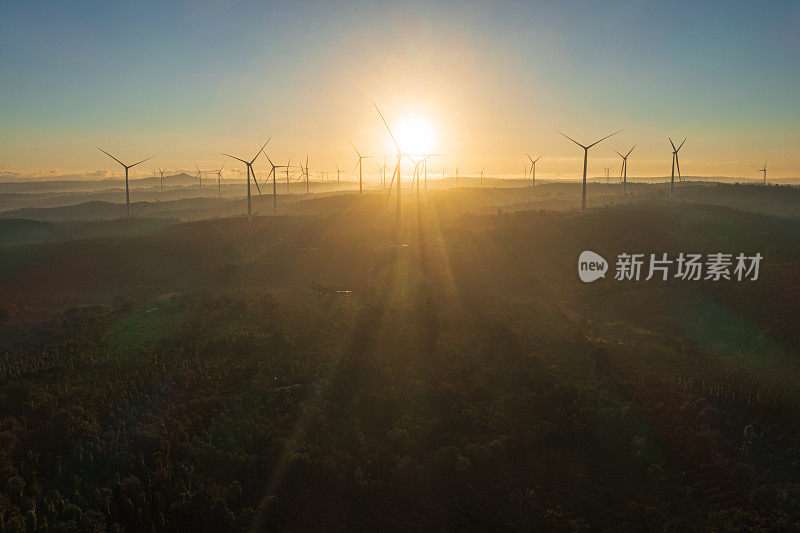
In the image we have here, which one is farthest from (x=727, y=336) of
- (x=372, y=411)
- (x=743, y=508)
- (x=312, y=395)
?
(x=312, y=395)

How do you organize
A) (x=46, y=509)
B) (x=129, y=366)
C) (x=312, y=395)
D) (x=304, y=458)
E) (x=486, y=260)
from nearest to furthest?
(x=46, y=509) → (x=304, y=458) → (x=312, y=395) → (x=129, y=366) → (x=486, y=260)

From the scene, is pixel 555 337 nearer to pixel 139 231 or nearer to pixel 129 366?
pixel 129 366

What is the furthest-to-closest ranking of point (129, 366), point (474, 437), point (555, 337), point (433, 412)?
1. point (555, 337)
2. point (129, 366)
3. point (433, 412)
4. point (474, 437)

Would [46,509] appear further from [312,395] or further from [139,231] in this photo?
[139,231]

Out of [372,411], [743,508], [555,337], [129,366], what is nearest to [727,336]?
[555,337]

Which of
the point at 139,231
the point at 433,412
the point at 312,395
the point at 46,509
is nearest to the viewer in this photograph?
the point at 46,509

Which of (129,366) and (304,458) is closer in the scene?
(304,458)
